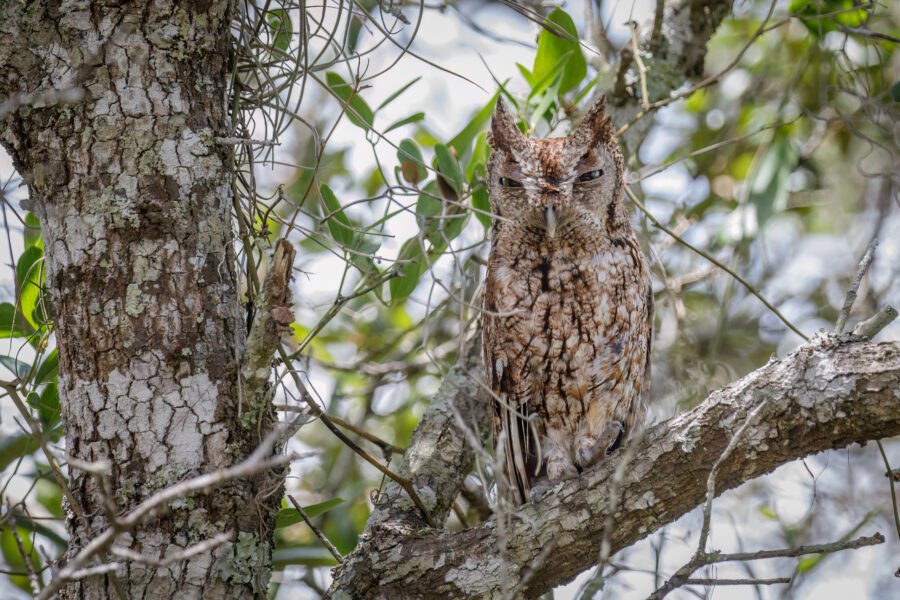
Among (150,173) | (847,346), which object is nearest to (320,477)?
(150,173)

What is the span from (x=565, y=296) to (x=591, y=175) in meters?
0.43

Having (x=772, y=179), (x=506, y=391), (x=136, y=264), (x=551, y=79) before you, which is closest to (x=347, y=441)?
(x=136, y=264)

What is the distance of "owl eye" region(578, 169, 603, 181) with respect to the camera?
9.37 ft

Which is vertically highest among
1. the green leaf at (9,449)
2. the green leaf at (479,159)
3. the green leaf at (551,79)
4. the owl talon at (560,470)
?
the green leaf at (551,79)

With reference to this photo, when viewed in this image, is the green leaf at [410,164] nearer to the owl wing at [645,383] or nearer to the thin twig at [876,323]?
the owl wing at [645,383]

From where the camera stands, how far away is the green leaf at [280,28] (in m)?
2.28

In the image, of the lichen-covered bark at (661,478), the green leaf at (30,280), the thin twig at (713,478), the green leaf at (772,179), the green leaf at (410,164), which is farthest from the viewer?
the green leaf at (772,179)

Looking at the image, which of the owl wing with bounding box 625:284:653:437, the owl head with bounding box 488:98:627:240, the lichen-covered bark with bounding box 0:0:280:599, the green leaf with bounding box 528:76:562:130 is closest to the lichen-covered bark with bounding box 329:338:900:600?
the lichen-covered bark with bounding box 0:0:280:599

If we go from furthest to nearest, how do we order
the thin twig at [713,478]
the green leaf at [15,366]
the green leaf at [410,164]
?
the green leaf at [410,164], the green leaf at [15,366], the thin twig at [713,478]

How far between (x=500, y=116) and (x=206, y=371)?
4.94ft

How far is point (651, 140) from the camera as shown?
4.39 meters

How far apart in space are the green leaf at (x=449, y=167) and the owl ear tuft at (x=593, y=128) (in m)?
0.42

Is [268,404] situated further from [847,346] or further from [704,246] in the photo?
[704,246]

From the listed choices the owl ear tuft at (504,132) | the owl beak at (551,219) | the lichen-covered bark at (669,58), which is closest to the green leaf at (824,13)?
the lichen-covered bark at (669,58)
